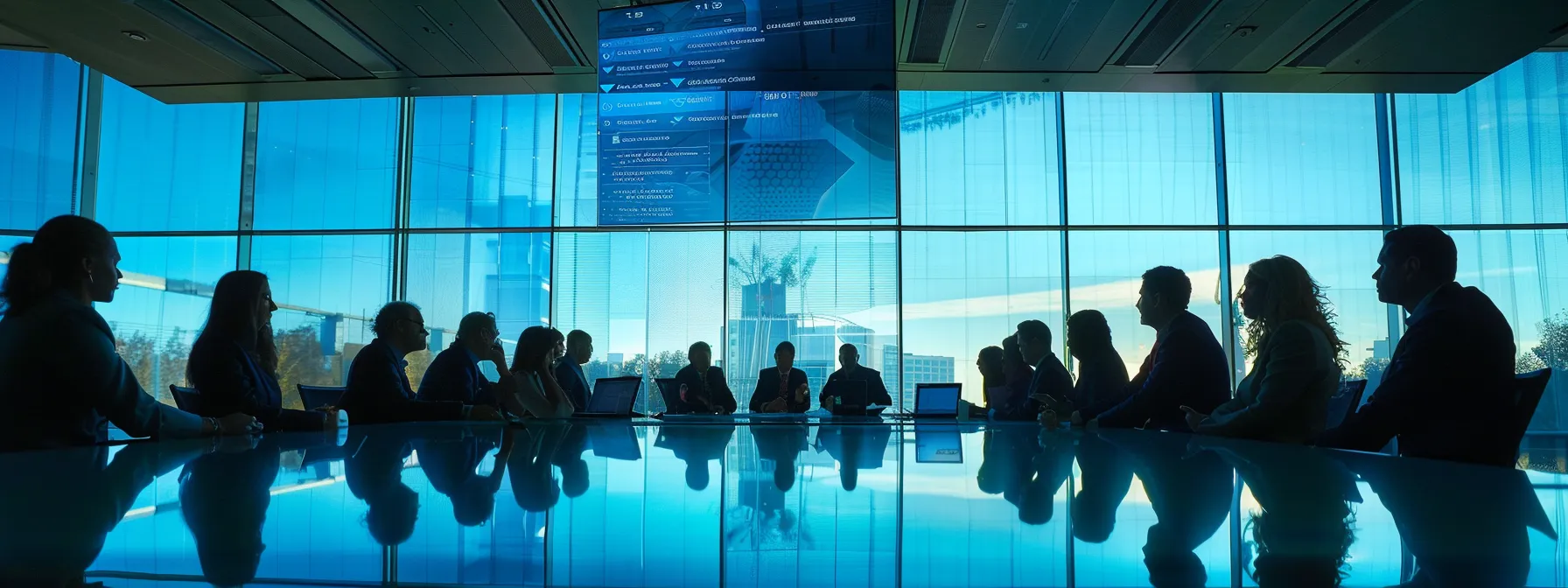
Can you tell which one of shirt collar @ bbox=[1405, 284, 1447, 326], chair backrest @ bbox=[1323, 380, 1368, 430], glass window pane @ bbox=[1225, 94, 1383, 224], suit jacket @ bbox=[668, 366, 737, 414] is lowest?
suit jacket @ bbox=[668, 366, 737, 414]

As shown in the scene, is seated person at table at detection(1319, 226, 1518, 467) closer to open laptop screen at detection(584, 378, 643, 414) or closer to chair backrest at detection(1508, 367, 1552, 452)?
chair backrest at detection(1508, 367, 1552, 452)

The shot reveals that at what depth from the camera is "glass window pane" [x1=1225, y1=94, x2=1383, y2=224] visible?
9102mm

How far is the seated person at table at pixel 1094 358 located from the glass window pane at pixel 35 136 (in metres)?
10.1

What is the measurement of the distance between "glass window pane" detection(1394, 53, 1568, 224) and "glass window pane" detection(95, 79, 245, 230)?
12.1 metres

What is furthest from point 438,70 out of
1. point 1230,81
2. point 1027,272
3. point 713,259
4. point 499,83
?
point 1230,81

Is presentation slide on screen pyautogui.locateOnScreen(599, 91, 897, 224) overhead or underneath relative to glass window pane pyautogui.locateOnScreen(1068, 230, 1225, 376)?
overhead

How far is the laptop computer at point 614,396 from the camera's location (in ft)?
17.0

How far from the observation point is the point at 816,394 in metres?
8.90

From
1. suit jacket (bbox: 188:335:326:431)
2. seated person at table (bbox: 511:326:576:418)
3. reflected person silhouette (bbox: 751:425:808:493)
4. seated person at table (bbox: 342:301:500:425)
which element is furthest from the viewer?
seated person at table (bbox: 511:326:576:418)

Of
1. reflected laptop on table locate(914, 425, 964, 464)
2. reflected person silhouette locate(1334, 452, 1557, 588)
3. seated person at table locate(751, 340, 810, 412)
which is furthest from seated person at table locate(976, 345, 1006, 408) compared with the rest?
reflected person silhouette locate(1334, 452, 1557, 588)

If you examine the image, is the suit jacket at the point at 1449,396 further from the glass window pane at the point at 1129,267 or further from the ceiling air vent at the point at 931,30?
the glass window pane at the point at 1129,267

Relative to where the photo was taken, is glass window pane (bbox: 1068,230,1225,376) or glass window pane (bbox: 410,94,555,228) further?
glass window pane (bbox: 410,94,555,228)

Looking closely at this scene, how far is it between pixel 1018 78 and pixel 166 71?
282 inches

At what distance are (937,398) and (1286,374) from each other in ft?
11.2
